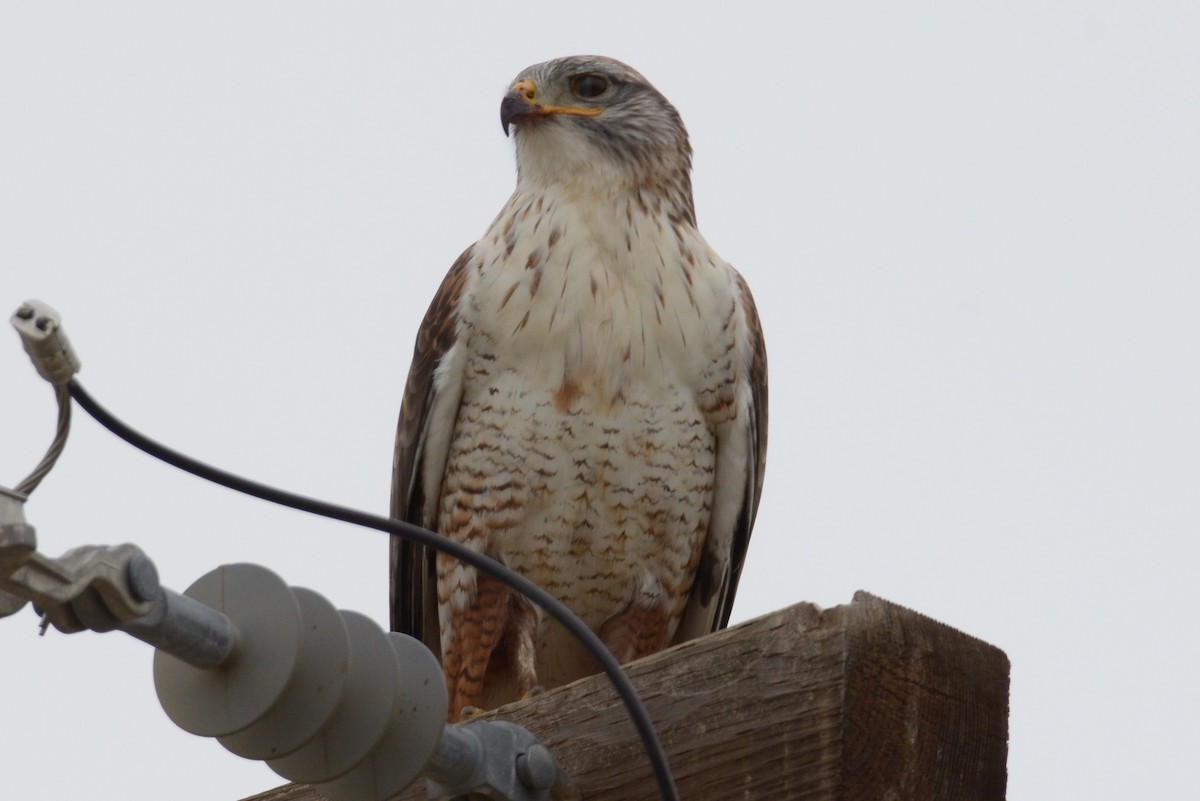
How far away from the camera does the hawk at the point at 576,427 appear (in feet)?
16.0

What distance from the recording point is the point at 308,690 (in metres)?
2.43

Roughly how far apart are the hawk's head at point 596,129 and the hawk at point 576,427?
0.01 m

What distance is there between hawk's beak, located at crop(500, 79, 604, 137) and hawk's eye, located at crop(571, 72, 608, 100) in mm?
112

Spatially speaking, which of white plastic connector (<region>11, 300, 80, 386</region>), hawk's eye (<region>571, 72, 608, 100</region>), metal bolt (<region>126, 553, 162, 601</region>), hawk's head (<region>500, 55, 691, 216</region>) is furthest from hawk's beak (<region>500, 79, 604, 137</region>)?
white plastic connector (<region>11, 300, 80, 386</region>)

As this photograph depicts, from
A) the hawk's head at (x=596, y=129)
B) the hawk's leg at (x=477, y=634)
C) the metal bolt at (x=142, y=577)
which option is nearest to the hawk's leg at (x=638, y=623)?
the hawk's leg at (x=477, y=634)

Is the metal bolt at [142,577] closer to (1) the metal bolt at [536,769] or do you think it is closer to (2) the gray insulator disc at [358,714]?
(2) the gray insulator disc at [358,714]

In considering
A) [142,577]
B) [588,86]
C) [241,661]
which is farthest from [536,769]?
[588,86]

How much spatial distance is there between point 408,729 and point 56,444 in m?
0.79

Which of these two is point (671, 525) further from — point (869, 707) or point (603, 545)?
point (869, 707)

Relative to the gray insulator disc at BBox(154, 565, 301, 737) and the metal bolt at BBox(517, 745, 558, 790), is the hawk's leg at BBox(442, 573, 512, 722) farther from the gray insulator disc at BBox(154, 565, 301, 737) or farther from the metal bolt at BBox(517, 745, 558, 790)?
the gray insulator disc at BBox(154, 565, 301, 737)

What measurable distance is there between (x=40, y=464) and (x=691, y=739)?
1.30m

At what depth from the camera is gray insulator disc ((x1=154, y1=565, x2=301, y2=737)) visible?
2.37 m

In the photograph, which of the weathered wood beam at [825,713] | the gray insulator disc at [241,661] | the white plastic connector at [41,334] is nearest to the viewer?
the white plastic connector at [41,334]

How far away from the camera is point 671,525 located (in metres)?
4.99
